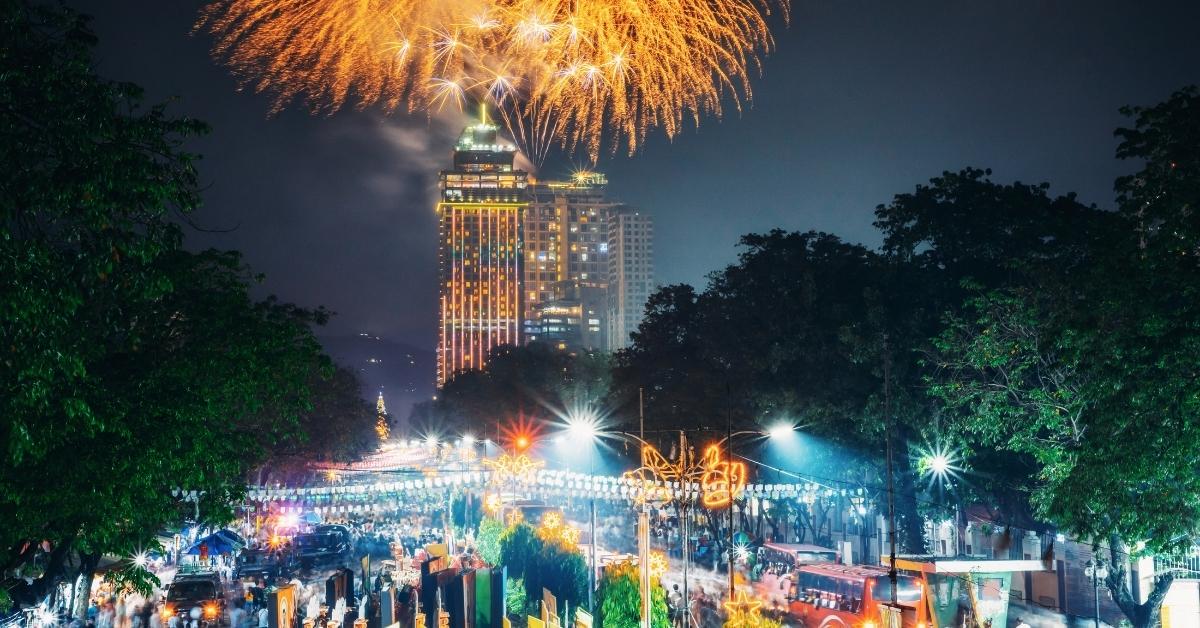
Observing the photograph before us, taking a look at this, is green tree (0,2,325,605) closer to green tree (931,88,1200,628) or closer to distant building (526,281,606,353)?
green tree (931,88,1200,628)

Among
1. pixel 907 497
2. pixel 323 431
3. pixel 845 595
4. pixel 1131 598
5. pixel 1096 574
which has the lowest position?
pixel 845 595

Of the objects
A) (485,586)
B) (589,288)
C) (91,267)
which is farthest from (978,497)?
(589,288)

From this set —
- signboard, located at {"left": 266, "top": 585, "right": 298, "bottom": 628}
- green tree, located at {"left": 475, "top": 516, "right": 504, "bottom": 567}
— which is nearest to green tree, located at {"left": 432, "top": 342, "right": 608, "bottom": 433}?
green tree, located at {"left": 475, "top": 516, "right": 504, "bottom": 567}

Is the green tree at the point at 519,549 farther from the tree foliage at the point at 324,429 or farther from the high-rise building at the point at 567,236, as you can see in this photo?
the high-rise building at the point at 567,236

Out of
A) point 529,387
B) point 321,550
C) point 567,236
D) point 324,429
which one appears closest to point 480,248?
point 567,236

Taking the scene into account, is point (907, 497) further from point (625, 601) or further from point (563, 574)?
point (625, 601)

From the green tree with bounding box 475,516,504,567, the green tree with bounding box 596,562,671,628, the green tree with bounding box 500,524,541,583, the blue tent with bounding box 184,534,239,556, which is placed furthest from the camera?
the green tree with bounding box 475,516,504,567
